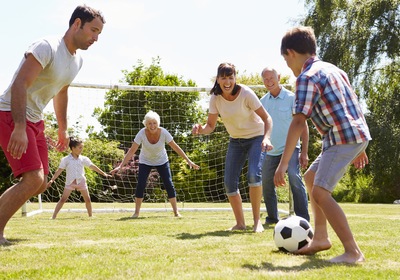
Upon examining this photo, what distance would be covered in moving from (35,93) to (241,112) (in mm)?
2433

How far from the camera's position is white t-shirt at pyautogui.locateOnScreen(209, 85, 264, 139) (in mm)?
6250

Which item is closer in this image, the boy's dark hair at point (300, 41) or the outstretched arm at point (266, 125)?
the boy's dark hair at point (300, 41)

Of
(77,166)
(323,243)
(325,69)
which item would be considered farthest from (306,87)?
(77,166)

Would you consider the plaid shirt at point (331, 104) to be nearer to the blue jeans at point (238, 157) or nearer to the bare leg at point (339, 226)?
the bare leg at point (339, 226)

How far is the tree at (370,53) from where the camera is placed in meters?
24.0

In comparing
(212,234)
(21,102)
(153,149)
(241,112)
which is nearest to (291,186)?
(241,112)

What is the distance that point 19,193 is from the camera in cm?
448

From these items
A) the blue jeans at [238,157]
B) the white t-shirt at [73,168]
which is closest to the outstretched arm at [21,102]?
the blue jeans at [238,157]

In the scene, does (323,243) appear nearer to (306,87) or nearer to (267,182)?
(306,87)

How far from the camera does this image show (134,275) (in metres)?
3.33

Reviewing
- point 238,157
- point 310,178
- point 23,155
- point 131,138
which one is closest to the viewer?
point 310,178

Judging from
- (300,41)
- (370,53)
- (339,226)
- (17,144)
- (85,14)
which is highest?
(370,53)

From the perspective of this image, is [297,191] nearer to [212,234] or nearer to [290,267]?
[212,234]

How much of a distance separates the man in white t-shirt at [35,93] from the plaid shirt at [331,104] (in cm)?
190
